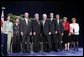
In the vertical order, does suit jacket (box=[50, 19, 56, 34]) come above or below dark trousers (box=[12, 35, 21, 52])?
above

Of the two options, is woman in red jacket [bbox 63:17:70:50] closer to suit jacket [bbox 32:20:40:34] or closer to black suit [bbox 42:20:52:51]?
black suit [bbox 42:20:52:51]

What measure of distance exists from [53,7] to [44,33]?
1.73ft

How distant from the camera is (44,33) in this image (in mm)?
5113

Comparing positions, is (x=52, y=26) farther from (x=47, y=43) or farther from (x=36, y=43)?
(x=36, y=43)

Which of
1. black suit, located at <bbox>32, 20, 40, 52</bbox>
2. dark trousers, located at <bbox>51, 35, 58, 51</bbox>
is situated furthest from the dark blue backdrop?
dark trousers, located at <bbox>51, 35, 58, 51</bbox>

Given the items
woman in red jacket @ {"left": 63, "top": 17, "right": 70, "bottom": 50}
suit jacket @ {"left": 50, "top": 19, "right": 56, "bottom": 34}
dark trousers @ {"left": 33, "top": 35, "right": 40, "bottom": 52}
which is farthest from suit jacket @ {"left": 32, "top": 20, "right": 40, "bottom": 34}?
woman in red jacket @ {"left": 63, "top": 17, "right": 70, "bottom": 50}

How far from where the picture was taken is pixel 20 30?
16.7ft

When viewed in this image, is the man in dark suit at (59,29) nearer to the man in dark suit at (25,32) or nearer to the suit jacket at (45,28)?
the suit jacket at (45,28)

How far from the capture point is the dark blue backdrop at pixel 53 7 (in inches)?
201

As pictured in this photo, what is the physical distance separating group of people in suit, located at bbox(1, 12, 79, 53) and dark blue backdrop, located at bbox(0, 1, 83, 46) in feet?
0.26

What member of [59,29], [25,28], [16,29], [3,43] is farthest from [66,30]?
[3,43]

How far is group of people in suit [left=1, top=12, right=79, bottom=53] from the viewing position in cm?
507

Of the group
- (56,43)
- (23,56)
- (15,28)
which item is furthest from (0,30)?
(56,43)

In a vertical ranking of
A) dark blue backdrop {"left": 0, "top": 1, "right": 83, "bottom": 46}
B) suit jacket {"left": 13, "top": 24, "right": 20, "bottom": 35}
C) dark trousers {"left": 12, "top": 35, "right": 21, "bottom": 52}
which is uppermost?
dark blue backdrop {"left": 0, "top": 1, "right": 83, "bottom": 46}
